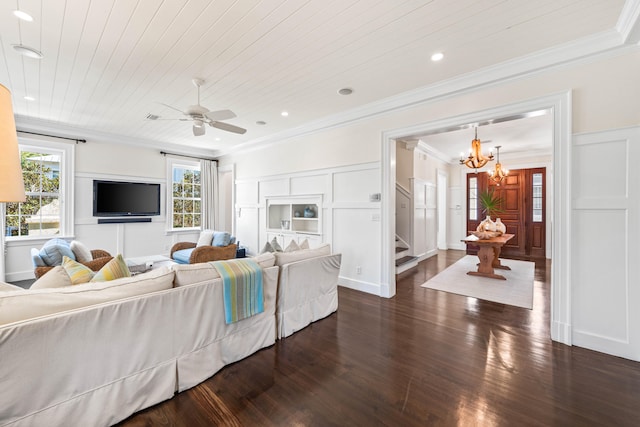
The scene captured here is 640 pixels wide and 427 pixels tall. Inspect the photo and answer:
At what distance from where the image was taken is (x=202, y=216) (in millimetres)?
7129

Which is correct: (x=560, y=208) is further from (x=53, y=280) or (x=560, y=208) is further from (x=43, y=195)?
(x=43, y=195)

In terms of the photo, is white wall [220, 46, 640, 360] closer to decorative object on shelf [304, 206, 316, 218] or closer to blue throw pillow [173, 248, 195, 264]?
decorative object on shelf [304, 206, 316, 218]

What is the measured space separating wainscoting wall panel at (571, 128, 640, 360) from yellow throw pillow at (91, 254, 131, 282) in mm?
4196

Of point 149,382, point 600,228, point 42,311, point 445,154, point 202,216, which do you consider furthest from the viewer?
point 445,154

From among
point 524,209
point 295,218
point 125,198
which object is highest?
point 125,198

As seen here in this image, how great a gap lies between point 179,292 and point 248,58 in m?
2.42

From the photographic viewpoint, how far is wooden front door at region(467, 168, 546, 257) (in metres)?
7.26

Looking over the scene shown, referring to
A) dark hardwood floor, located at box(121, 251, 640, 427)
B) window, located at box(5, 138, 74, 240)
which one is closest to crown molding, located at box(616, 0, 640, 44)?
dark hardwood floor, located at box(121, 251, 640, 427)

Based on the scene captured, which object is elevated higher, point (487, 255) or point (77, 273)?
point (77, 273)

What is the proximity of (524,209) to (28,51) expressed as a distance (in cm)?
993

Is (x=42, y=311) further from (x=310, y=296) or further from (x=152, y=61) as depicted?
(x=152, y=61)

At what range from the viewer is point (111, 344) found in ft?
5.62

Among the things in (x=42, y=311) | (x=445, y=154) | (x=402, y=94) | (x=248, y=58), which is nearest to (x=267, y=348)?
(x=42, y=311)

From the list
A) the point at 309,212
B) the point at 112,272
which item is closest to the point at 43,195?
the point at 112,272
